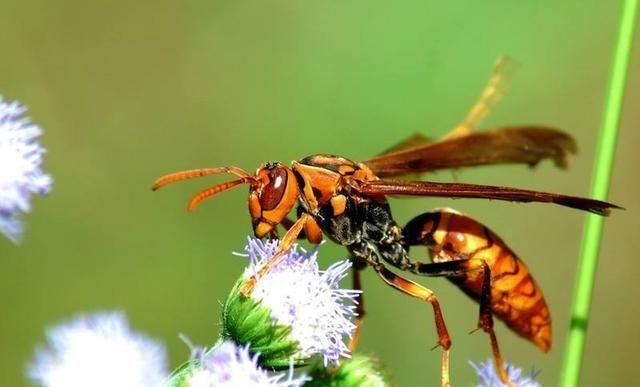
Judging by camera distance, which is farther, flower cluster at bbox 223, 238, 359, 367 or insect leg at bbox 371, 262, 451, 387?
insect leg at bbox 371, 262, 451, 387

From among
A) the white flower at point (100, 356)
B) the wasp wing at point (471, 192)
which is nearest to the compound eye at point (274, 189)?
the wasp wing at point (471, 192)

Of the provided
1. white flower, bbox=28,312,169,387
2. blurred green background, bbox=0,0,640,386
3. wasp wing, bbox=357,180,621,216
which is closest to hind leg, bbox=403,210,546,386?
wasp wing, bbox=357,180,621,216

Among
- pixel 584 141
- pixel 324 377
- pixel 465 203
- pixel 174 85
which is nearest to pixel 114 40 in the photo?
pixel 174 85

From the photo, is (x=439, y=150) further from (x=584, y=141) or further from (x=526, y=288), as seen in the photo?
(x=584, y=141)

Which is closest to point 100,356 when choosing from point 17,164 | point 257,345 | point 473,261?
point 17,164

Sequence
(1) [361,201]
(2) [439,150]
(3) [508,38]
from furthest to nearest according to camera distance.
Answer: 1. (3) [508,38]
2. (2) [439,150]
3. (1) [361,201]

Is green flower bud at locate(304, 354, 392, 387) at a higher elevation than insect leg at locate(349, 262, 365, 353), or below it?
below

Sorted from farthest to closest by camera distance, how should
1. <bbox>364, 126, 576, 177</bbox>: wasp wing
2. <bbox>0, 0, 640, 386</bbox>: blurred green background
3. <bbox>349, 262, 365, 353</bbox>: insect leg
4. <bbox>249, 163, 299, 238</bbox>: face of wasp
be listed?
<bbox>0, 0, 640, 386</bbox>: blurred green background, <bbox>364, 126, 576, 177</bbox>: wasp wing, <bbox>349, 262, 365, 353</bbox>: insect leg, <bbox>249, 163, 299, 238</bbox>: face of wasp

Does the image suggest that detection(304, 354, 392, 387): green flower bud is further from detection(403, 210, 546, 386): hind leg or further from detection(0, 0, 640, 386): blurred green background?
detection(0, 0, 640, 386): blurred green background

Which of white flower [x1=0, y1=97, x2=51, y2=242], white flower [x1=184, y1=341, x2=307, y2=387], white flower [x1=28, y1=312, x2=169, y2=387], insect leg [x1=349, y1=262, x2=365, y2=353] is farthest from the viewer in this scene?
insect leg [x1=349, y1=262, x2=365, y2=353]
